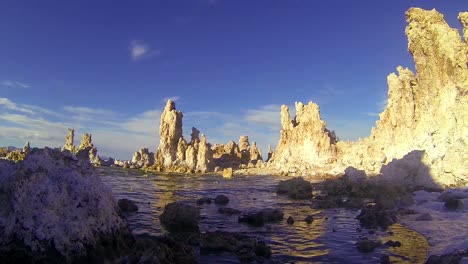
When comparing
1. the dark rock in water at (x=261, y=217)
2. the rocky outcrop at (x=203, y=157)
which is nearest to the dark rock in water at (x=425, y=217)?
the dark rock in water at (x=261, y=217)

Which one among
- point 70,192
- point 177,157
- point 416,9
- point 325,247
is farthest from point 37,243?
point 177,157

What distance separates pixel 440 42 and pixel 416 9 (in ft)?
21.6

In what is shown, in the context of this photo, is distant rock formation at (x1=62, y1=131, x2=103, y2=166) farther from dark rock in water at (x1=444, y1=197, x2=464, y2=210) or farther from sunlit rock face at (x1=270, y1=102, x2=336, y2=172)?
dark rock in water at (x1=444, y1=197, x2=464, y2=210)

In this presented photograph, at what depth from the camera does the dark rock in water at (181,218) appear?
21.3 meters

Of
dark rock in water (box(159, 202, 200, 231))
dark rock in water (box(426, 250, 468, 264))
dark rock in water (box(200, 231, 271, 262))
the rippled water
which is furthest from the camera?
dark rock in water (box(159, 202, 200, 231))

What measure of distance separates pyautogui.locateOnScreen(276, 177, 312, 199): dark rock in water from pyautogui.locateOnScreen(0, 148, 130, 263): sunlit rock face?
31.0m

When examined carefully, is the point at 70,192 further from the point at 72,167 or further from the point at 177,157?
the point at 177,157

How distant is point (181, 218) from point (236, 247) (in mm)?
6139

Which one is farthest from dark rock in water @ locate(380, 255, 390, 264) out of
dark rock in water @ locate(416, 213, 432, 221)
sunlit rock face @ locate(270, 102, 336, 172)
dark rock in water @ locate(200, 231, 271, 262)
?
sunlit rock face @ locate(270, 102, 336, 172)

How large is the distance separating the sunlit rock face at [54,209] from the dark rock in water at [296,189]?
1219 inches

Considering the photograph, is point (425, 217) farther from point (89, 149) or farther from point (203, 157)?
point (89, 149)

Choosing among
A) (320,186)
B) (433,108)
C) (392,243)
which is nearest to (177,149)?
(320,186)

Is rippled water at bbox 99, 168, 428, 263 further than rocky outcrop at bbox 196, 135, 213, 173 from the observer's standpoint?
No

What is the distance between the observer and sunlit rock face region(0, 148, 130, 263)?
1038 cm
